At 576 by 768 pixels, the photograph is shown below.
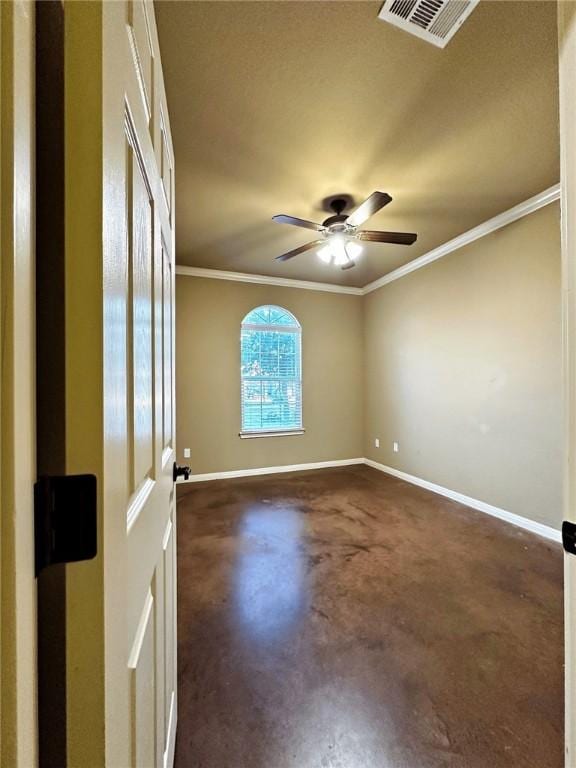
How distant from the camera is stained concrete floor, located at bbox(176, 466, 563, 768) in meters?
1.15

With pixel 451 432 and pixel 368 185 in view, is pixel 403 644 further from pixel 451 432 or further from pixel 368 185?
pixel 368 185

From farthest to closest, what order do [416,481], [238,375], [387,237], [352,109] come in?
[238,375], [416,481], [387,237], [352,109]

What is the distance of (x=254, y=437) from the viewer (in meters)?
4.40

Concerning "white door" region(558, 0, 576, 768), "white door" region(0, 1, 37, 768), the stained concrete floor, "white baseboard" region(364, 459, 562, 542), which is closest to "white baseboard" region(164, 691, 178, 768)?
the stained concrete floor

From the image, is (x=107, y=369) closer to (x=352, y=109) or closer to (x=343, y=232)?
(x=352, y=109)

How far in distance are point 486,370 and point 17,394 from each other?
11.8 ft

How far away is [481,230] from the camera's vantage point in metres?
3.13

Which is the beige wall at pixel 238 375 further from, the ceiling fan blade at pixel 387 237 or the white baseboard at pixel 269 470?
the ceiling fan blade at pixel 387 237

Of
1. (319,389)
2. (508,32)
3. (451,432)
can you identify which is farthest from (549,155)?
(319,389)

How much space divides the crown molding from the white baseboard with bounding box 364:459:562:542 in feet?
8.52

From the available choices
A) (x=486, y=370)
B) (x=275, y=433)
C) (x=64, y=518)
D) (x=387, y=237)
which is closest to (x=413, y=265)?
(x=486, y=370)

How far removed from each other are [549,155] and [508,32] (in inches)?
42.7

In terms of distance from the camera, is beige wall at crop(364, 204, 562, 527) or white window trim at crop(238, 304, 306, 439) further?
white window trim at crop(238, 304, 306, 439)

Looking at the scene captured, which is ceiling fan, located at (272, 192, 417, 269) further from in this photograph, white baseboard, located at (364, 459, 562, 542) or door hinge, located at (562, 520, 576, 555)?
white baseboard, located at (364, 459, 562, 542)
